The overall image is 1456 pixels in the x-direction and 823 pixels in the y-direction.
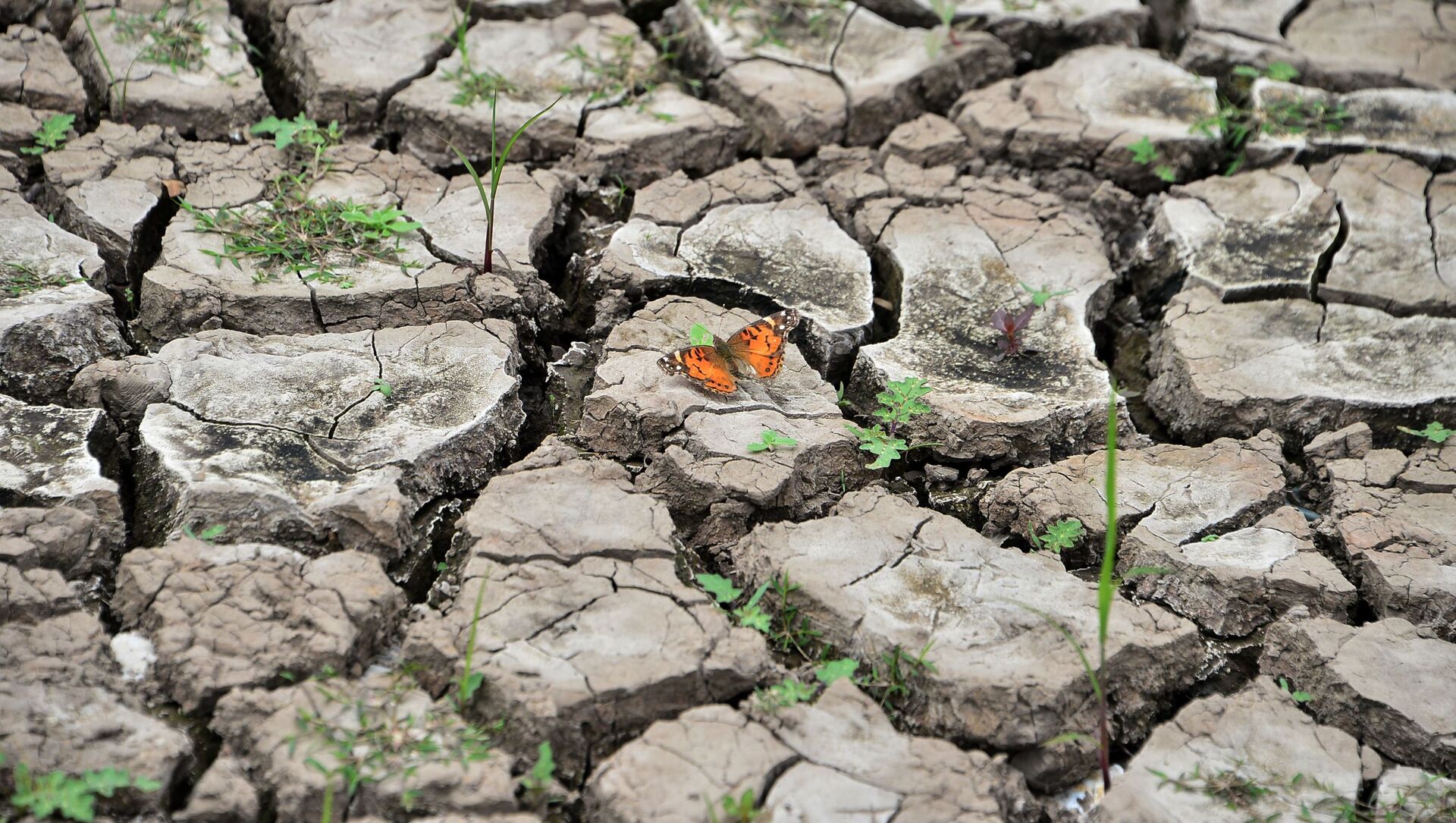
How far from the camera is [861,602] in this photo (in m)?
2.67

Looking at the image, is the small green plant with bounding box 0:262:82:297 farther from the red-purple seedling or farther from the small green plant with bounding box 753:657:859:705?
the red-purple seedling

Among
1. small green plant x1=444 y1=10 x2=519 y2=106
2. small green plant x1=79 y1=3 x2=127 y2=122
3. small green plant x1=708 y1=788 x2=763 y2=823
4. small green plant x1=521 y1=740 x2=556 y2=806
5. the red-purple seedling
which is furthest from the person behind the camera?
small green plant x1=444 y1=10 x2=519 y2=106

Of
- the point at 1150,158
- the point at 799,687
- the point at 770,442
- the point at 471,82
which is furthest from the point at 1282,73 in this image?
the point at 799,687

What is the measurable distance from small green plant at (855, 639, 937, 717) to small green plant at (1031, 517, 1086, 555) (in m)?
0.59

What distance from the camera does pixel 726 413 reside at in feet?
10.2

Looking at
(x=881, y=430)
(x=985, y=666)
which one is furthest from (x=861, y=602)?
(x=881, y=430)

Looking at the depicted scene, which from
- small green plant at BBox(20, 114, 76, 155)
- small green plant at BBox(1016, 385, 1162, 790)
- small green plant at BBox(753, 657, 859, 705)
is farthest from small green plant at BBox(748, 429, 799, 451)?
small green plant at BBox(20, 114, 76, 155)

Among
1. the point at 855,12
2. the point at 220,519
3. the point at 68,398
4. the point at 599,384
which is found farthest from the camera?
the point at 855,12

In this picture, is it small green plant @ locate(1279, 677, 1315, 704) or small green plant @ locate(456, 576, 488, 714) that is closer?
small green plant @ locate(456, 576, 488, 714)

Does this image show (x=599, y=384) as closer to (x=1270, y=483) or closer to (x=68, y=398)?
(x=68, y=398)

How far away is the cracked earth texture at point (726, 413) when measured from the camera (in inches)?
94.2

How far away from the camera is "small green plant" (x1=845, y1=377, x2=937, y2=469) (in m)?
3.12

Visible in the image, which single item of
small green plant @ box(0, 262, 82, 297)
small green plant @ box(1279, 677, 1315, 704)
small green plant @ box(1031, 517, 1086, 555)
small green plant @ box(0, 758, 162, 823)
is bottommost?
small green plant @ box(1279, 677, 1315, 704)

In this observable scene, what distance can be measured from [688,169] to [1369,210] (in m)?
2.52
